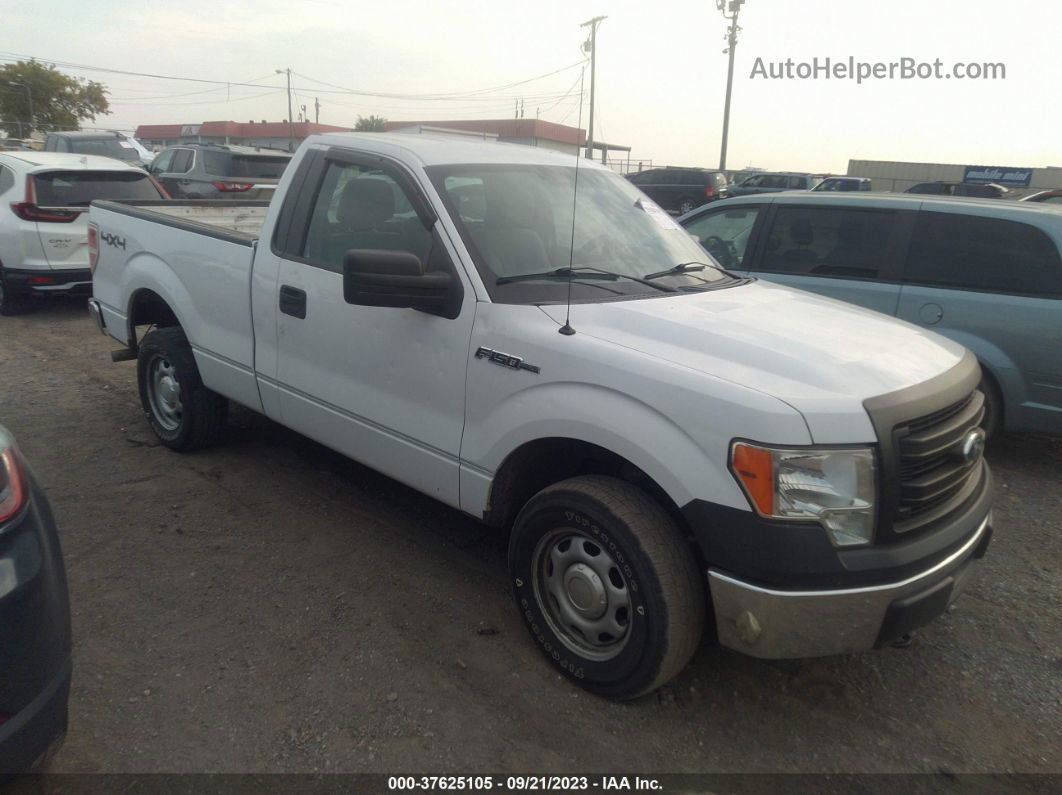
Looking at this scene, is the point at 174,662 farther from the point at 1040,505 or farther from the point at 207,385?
the point at 1040,505

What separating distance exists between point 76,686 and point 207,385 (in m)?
2.13

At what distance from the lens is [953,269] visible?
5.35 meters

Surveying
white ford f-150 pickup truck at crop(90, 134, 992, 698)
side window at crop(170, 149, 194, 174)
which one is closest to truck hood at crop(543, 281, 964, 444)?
white ford f-150 pickup truck at crop(90, 134, 992, 698)

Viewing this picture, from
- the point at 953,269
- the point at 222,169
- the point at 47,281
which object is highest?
the point at 222,169

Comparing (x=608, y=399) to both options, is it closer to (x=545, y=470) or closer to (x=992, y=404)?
(x=545, y=470)

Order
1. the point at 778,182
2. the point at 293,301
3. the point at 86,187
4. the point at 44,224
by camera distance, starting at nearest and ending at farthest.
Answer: the point at 293,301 < the point at 44,224 < the point at 86,187 < the point at 778,182

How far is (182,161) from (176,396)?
1257 cm

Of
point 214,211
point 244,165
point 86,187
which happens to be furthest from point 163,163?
point 214,211

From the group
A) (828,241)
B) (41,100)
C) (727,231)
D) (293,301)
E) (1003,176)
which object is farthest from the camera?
(41,100)

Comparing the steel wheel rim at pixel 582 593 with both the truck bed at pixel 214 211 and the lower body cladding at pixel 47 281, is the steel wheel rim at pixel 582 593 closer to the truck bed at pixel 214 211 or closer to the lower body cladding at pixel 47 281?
the truck bed at pixel 214 211

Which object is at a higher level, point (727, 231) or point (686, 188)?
point (686, 188)

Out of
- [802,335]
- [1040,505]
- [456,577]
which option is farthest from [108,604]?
[1040,505]

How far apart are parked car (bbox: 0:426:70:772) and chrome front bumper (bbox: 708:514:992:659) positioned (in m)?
1.86

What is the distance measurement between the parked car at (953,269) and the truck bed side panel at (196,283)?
3839 millimetres
